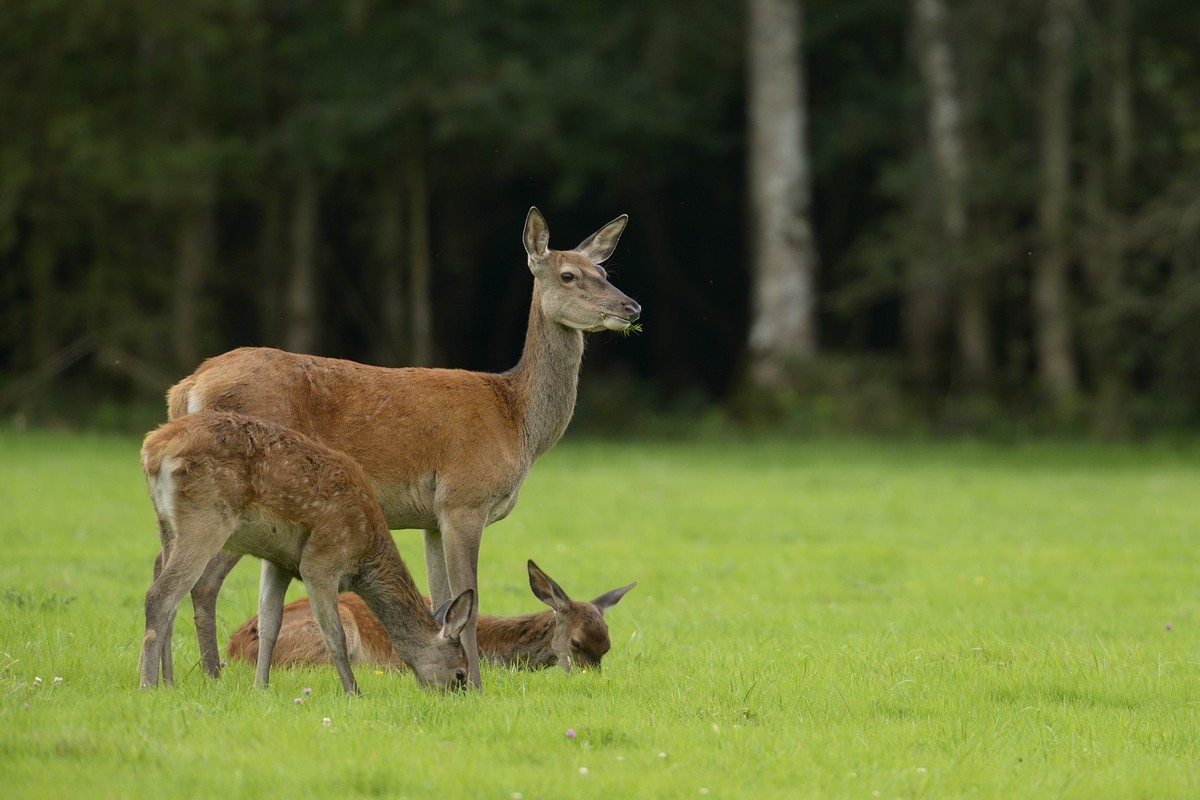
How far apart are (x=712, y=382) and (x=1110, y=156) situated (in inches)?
404

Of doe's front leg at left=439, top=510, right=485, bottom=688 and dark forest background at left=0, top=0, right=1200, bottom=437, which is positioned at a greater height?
dark forest background at left=0, top=0, right=1200, bottom=437

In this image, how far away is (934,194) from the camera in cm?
2328

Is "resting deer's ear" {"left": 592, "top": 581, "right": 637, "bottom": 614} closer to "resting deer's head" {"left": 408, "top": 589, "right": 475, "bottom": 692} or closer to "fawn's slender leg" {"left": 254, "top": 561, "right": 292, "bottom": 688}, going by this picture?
"resting deer's head" {"left": 408, "top": 589, "right": 475, "bottom": 692}

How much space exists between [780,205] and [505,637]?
52.9ft

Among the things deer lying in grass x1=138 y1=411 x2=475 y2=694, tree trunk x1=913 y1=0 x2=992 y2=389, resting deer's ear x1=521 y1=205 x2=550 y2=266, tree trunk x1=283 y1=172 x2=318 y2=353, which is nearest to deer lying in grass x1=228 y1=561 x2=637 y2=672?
deer lying in grass x1=138 y1=411 x2=475 y2=694

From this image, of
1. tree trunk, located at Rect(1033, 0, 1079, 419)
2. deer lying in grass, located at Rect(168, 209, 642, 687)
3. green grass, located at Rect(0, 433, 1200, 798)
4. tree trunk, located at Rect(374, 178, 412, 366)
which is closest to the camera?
green grass, located at Rect(0, 433, 1200, 798)

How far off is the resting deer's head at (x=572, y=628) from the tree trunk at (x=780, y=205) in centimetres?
1562

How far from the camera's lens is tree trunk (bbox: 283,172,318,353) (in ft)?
80.1

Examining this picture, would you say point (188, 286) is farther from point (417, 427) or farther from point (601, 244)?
point (417, 427)

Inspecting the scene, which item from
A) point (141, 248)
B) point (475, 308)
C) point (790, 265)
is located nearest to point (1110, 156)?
point (790, 265)

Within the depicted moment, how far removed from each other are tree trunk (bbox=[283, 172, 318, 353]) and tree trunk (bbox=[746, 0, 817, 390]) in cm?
685

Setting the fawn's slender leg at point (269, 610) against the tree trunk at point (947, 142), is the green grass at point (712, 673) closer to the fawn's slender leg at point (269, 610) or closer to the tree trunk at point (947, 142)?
the fawn's slender leg at point (269, 610)

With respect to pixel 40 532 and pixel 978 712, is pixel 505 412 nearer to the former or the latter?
pixel 978 712

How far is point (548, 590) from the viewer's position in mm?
7625
